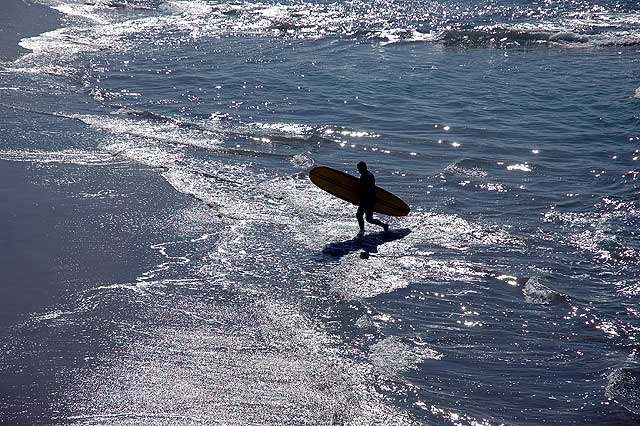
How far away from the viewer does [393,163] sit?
18625 millimetres

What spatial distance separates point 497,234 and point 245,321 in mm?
5291

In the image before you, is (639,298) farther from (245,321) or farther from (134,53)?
(134,53)

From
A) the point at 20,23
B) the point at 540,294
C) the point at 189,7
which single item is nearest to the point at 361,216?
the point at 540,294

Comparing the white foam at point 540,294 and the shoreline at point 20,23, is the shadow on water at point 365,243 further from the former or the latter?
the shoreline at point 20,23

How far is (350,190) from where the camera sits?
51.4 ft

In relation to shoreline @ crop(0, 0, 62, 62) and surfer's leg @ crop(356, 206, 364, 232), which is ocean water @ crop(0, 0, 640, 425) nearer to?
surfer's leg @ crop(356, 206, 364, 232)

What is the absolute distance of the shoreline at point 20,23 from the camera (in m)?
28.8

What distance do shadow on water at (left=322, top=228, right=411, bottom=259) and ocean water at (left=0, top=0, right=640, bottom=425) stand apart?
0.22 feet

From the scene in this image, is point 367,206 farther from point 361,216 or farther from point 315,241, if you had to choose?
point 315,241

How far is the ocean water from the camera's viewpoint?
9.98 meters

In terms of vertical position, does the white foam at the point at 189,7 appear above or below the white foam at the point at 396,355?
above

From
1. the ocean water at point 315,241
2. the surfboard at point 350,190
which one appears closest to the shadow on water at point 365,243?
the ocean water at point 315,241

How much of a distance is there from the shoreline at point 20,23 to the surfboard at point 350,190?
1565 cm

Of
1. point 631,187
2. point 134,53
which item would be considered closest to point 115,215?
point 631,187
